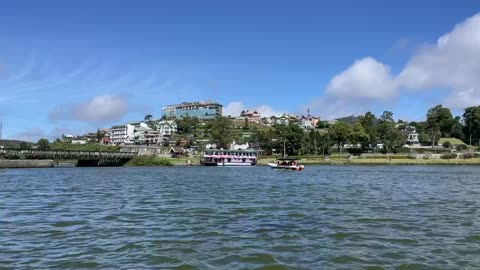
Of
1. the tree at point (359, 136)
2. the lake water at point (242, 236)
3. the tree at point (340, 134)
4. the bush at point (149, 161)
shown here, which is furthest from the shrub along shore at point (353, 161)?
the lake water at point (242, 236)

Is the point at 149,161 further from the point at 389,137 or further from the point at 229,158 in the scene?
the point at 389,137

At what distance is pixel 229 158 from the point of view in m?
157

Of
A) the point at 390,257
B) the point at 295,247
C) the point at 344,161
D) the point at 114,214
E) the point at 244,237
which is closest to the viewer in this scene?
the point at 390,257

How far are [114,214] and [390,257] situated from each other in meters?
15.4

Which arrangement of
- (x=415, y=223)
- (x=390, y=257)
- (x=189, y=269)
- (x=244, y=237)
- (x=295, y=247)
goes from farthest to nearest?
(x=415, y=223), (x=244, y=237), (x=295, y=247), (x=390, y=257), (x=189, y=269)

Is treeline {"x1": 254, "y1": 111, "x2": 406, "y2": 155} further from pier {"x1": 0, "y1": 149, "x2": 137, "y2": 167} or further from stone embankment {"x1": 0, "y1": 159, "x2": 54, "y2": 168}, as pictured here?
stone embankment {"x1": 0, "y1": 159, "x2": 54, "y2": 168}

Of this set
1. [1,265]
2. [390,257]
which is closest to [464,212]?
[390,257]

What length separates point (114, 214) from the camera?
23.9 metres

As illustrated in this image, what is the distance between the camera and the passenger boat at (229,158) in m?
155

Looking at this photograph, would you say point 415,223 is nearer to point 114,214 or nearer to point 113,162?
point 114,214

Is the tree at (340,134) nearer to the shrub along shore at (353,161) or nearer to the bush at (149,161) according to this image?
the shrub along shore at (353,161)

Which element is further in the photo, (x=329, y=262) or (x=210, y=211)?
(x=210, y=211)

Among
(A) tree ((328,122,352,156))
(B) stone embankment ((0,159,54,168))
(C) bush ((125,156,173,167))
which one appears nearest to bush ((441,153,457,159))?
(A) tree ((328,122,352,156))

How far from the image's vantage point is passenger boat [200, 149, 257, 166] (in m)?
155
